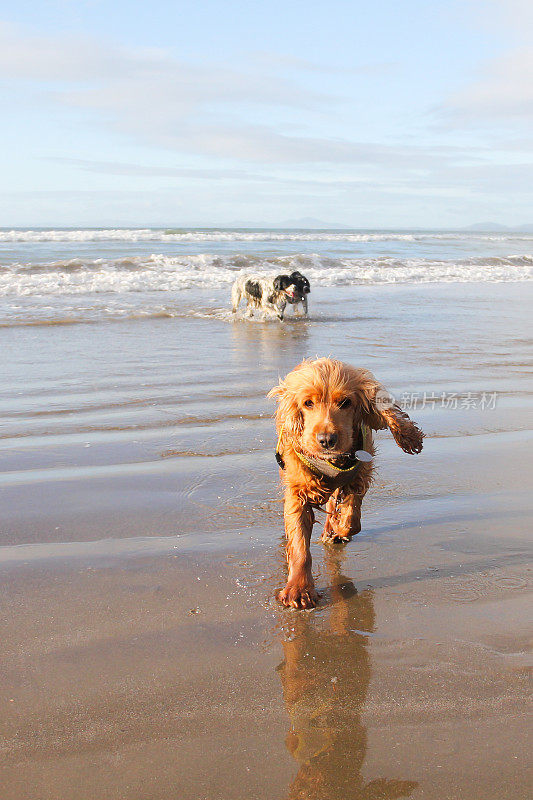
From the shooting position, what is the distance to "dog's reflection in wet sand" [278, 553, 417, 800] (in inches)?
80.0

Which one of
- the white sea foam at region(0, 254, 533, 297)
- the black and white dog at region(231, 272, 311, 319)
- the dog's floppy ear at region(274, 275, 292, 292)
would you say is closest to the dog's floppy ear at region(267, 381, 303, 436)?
the black and white dog at region(231, 272, 311, 319)

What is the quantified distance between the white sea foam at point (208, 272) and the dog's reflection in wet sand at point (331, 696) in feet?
45.6

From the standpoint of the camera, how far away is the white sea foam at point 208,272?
679 inches

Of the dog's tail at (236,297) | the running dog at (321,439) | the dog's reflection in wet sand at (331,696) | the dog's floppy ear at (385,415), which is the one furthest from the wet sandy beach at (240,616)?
the dog's tail at (236,297)

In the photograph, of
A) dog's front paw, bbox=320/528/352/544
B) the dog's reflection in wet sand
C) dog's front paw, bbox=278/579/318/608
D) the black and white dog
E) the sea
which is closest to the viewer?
the dog's reflection in wet sand

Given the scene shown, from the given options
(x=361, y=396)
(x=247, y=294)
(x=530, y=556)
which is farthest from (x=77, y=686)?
(x=247, y=294)

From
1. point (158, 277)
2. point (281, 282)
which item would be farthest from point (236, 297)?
point (158, 277)

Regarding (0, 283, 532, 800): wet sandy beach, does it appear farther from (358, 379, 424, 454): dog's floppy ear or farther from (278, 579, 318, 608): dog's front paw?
(358, 379, 424, 454): dog's floppy ear

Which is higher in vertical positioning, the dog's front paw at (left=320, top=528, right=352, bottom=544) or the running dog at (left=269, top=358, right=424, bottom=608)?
the running dog at (left=269, top=358, right=424, bottom=608)

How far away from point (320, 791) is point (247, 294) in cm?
1237

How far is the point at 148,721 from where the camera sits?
2.31 metres

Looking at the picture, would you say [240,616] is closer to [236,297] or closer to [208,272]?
[236,297]

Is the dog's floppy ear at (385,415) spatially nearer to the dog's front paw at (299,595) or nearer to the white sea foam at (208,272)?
the dog's front paw at (299,595)

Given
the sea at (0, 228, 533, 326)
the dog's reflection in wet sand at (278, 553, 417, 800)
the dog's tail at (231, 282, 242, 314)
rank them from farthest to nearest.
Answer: the dog's tail at (231, 282, 242, 314) → the sea at (0, 228, 533, 326) → the dog's reflection in wet sand at (278, 553, 417, 800)
